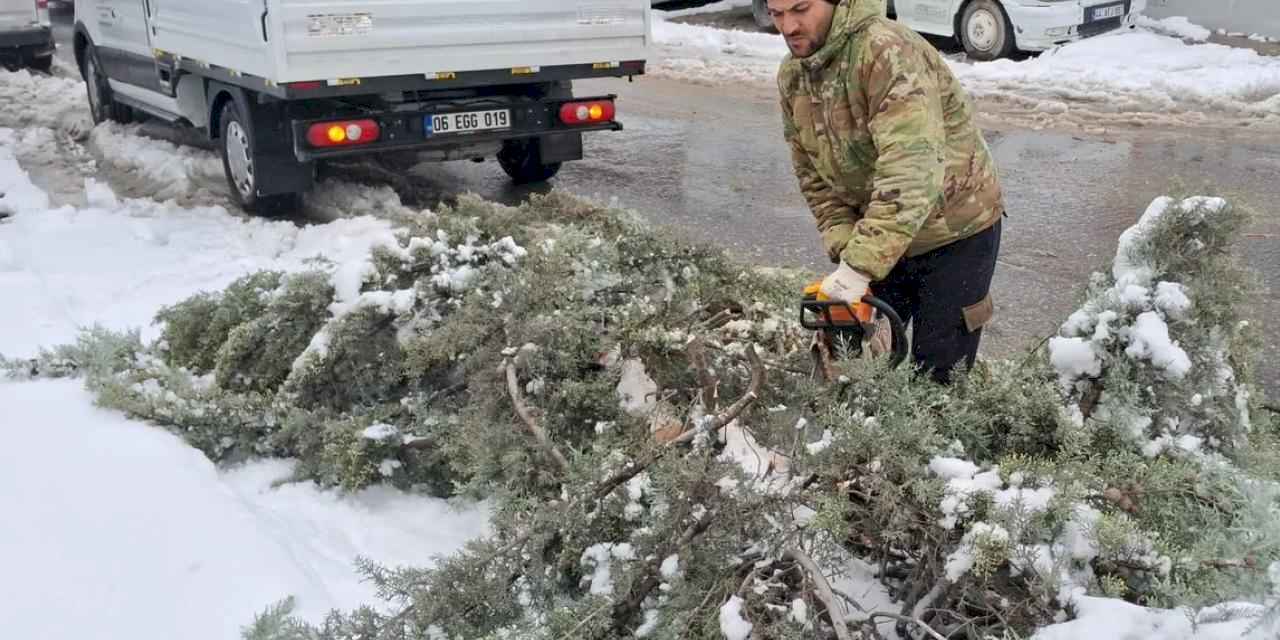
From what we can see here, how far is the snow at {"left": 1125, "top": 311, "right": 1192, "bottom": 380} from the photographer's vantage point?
8.68 feet

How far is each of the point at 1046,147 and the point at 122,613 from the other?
790 centimetres

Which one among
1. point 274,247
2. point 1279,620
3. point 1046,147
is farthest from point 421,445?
point 1046,147

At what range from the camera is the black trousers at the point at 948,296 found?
3.03 meters

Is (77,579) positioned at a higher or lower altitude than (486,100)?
lower

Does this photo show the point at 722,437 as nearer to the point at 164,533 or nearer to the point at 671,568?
the point at 671,568

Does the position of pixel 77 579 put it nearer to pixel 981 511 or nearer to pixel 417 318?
pixel 417 318

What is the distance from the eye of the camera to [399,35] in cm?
634

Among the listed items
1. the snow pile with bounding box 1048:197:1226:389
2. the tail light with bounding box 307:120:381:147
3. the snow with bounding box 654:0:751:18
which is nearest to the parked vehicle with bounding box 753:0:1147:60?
the snow with bounding box 654:0:751:18

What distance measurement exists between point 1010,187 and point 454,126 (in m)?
3.85

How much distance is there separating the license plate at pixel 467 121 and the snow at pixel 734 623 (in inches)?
201

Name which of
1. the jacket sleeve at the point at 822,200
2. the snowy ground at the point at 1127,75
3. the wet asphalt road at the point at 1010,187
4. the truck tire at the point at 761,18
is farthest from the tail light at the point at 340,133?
the truck tire at the point at 761,18

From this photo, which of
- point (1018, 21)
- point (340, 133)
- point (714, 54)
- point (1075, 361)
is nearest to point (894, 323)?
point (1075, 361)

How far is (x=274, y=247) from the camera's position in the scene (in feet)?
20.5

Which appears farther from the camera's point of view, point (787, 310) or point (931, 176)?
point (787, 310)
